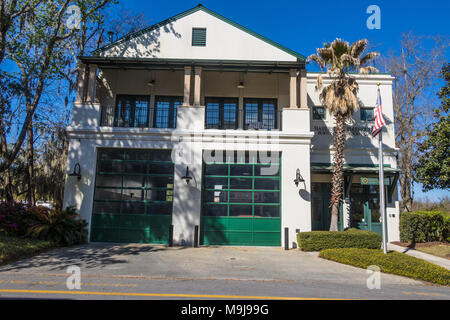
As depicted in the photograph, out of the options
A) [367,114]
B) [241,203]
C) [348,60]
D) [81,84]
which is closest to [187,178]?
[241,203]

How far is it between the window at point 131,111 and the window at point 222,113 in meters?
3.39

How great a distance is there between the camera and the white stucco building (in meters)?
14.2

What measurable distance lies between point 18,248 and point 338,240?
11.9m

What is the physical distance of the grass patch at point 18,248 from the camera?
9.45 meters

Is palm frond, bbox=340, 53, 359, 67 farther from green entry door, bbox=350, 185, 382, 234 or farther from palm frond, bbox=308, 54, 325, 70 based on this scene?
green entry door, bbox=350, 185, 382, 234

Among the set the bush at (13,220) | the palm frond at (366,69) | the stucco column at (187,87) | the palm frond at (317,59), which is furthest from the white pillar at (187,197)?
the palm frond at (366,69)

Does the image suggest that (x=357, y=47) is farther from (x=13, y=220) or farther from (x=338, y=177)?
(x=13, y=220)

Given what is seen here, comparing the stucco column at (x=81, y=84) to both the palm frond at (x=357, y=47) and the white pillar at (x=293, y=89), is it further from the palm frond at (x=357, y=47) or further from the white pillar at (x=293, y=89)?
the palm frond at (x=357, y=47)

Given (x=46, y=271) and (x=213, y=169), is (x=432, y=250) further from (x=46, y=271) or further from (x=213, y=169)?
(x=46, y=271)

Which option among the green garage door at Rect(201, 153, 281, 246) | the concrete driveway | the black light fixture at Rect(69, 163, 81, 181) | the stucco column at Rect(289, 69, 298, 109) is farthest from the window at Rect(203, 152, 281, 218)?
the black light fixture at Rect(69, 163, 81, 181)

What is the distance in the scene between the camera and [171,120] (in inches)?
658

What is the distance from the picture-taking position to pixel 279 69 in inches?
598
